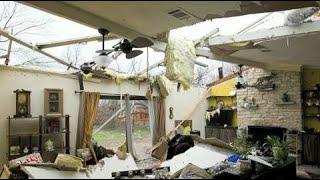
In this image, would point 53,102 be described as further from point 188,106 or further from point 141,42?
point 188,106

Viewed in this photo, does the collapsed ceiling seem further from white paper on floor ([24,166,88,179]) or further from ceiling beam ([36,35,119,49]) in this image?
ceiling beam ([36,35,119,49])

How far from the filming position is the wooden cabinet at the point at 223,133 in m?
10.7

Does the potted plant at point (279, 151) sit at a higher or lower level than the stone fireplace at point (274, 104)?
lower

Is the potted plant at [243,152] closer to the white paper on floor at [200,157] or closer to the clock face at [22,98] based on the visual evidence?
the white paper on floor at [200,157]

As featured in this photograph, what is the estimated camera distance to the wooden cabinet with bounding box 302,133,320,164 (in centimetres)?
873

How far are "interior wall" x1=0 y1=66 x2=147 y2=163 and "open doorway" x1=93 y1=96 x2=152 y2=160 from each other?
2.25 ft

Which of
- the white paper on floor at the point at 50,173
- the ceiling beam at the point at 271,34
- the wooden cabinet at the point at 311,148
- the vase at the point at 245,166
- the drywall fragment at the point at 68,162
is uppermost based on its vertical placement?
the ceiling beam at the point at 271,34

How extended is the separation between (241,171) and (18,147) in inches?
177

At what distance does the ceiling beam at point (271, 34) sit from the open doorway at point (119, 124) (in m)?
4.12

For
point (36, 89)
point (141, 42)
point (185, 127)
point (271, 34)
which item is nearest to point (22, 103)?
point (36, 89)

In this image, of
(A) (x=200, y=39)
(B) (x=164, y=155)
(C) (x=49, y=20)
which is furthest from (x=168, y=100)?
(A) (x=200, y=39)

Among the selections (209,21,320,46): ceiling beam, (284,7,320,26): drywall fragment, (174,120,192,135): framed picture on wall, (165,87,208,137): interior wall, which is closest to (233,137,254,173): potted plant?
(209,21,320,46): ceiling beam

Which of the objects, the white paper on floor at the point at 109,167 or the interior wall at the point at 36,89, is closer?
the white paper on floor at the point at 109,167

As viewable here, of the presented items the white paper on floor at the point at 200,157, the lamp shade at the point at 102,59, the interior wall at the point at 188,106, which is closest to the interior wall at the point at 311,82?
the interior wall at the point at 188,106
